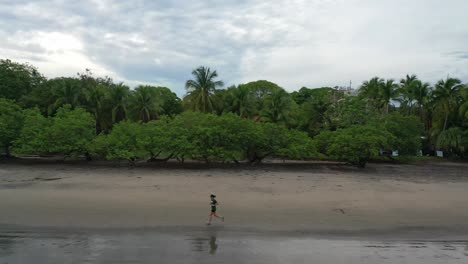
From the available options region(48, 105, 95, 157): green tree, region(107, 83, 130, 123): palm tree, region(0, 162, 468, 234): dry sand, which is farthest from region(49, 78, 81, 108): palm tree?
region(0, 162, 468, 234): dry sand

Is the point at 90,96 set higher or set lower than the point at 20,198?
higher

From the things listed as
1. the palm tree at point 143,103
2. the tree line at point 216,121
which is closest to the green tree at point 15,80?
the tree line at point 216,121

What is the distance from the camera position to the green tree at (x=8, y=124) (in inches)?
1358

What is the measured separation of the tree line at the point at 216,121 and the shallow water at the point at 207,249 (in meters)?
20.5

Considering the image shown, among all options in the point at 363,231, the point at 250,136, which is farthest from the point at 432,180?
the point at 363,231

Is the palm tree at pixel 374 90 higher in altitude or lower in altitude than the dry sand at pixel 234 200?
higher

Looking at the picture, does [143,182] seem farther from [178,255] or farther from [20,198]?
[178,255]

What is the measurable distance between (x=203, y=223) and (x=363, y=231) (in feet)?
20.4

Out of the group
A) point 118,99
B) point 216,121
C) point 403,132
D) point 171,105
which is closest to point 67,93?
point 118,99

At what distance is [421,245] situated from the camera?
39.2ft

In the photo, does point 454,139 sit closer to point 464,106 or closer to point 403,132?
point 464,106

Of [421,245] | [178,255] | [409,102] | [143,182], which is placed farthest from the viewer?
[409,102]

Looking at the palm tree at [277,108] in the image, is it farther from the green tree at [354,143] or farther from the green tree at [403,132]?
the green tree at [403,132]

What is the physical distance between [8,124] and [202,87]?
23.7 m
